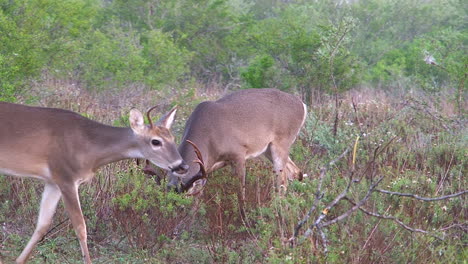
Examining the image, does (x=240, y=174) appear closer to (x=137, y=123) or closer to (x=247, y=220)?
(x=137, y=123)

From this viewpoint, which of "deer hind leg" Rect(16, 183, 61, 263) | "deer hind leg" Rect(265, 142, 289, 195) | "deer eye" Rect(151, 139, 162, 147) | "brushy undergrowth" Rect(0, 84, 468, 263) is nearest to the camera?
"brushy undergrowth" Rect(0, 84, 468, 263)

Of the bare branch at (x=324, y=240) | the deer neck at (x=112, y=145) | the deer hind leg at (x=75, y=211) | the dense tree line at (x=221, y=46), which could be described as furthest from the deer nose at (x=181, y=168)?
the dense tree line at (x=221, y=46)

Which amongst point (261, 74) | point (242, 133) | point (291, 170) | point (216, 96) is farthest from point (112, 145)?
point (261, 74)

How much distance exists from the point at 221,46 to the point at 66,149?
1550 cm

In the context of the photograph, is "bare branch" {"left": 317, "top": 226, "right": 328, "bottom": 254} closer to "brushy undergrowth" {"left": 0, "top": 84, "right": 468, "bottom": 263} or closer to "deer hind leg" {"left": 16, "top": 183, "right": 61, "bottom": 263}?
"brushy undergrowth" {"left": 0, "top": 84, "right": 468, "bottom": 263}

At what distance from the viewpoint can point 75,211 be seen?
7.20 metres

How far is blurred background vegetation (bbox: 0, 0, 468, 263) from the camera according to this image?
23.6ft

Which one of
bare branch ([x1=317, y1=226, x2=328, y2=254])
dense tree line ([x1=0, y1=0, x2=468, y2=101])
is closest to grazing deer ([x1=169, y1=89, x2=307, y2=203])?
dense tree line ([x1=0, y1=0, x2=468, y2=101])

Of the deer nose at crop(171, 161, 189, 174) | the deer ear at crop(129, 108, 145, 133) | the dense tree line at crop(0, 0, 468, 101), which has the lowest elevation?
the dense tree line at crop(0, 0, 468, 101)

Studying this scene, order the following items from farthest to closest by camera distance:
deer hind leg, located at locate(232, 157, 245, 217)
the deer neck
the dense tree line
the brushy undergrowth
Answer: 1. the dense tree line
2. deer hind leg, located at locate(232, 157, 245, 217)
3. the deer neck
4. the brushy undergrowth

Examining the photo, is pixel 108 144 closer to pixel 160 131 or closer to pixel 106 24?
pixel 160 131

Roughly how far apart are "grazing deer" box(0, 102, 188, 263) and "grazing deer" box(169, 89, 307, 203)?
876mm

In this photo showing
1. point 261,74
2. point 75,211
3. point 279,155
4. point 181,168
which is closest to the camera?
point 75,211

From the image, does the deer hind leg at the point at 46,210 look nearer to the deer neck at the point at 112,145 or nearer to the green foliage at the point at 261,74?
the deer neck at the point at 112,145
